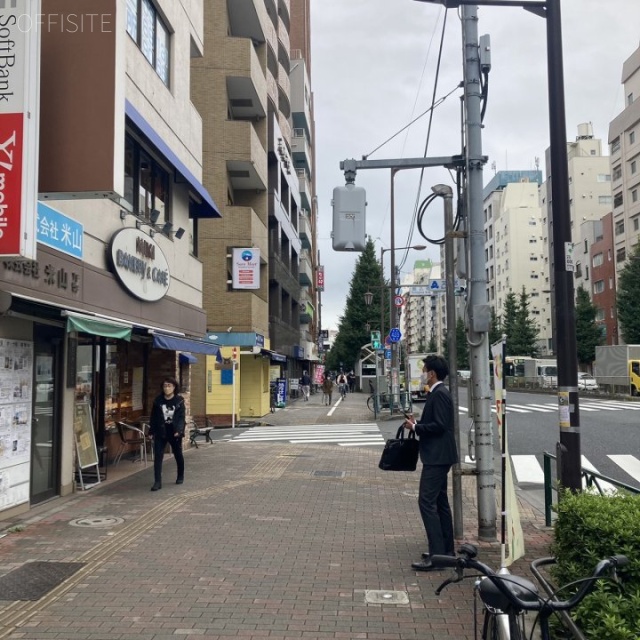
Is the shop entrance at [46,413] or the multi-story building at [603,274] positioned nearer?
the shop entrance at [46,413]

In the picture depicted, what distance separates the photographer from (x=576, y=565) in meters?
3.97

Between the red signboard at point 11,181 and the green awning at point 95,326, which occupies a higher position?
the red signboard at point 11,181

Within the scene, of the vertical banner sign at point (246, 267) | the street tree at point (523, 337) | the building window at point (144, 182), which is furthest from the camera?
the street tree at point (523, 337)

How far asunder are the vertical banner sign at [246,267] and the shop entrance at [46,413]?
1481 centimetres

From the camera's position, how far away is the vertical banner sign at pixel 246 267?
24.3 meters

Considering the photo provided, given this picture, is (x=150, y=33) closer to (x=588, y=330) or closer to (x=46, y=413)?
(x=46, y=413)

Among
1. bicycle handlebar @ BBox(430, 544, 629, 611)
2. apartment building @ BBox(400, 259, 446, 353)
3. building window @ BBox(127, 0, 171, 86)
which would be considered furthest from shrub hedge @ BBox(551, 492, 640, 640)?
apartment building @ BBox(400, 259, 446, 353)

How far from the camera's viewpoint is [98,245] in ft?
33.6

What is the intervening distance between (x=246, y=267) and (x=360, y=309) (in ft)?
125

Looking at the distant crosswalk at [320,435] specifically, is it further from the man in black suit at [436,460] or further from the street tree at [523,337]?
the street tree at [523,337]

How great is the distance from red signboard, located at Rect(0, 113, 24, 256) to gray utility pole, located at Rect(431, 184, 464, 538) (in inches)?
177

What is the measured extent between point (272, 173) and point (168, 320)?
20.0m

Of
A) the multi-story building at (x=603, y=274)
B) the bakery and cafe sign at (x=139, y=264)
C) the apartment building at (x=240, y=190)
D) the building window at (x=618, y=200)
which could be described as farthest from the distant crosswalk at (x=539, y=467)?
the building window at (x=618, y=200)

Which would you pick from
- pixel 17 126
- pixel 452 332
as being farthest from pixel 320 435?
pixel 17 126
